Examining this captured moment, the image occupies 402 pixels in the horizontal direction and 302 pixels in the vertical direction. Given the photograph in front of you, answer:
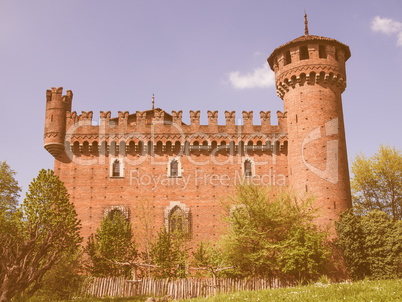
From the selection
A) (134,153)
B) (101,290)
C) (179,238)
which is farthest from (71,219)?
(134,153)

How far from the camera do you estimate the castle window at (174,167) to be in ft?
90.8

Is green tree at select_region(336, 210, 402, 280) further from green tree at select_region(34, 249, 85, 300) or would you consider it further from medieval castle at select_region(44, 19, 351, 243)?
green tree at select_region(34, 249, 85, 300)

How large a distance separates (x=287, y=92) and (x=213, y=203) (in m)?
10.0

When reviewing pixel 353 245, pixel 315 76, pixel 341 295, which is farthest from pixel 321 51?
pixel 341 295

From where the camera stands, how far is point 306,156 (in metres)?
26.0

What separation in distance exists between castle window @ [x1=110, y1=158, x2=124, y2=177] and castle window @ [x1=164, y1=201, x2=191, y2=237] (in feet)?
14.7

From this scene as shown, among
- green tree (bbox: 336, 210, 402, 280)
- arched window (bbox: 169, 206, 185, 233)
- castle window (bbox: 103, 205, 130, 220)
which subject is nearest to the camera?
green tree (bbox: 336, 210, 402, 280)

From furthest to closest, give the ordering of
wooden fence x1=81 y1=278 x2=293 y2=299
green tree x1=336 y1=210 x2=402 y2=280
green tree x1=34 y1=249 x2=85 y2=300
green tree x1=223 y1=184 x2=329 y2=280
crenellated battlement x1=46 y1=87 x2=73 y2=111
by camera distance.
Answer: crenellated battlement x1=46 y1=87 x2=73 y2=111, green tree x1=336 y1=210 x2=402 y2=280, green tree x1=223 y1=184 x2=329 y2=280, wooden fence x1=81 y1=278 x2=293 y2=299, green tree x1=34 y1=249 x2=85 y2=300

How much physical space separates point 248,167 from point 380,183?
535 inches

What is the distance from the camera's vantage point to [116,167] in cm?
2788

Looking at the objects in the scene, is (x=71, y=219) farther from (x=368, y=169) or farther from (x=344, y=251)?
(x=368, y=169)

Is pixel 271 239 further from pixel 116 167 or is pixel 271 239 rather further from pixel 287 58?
pixel 287 58

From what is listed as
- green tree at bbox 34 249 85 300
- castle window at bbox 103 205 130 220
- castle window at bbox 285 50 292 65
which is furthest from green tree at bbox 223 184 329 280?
castle window at bbox 285 50 292 65

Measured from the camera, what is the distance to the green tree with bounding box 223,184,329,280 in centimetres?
1950
